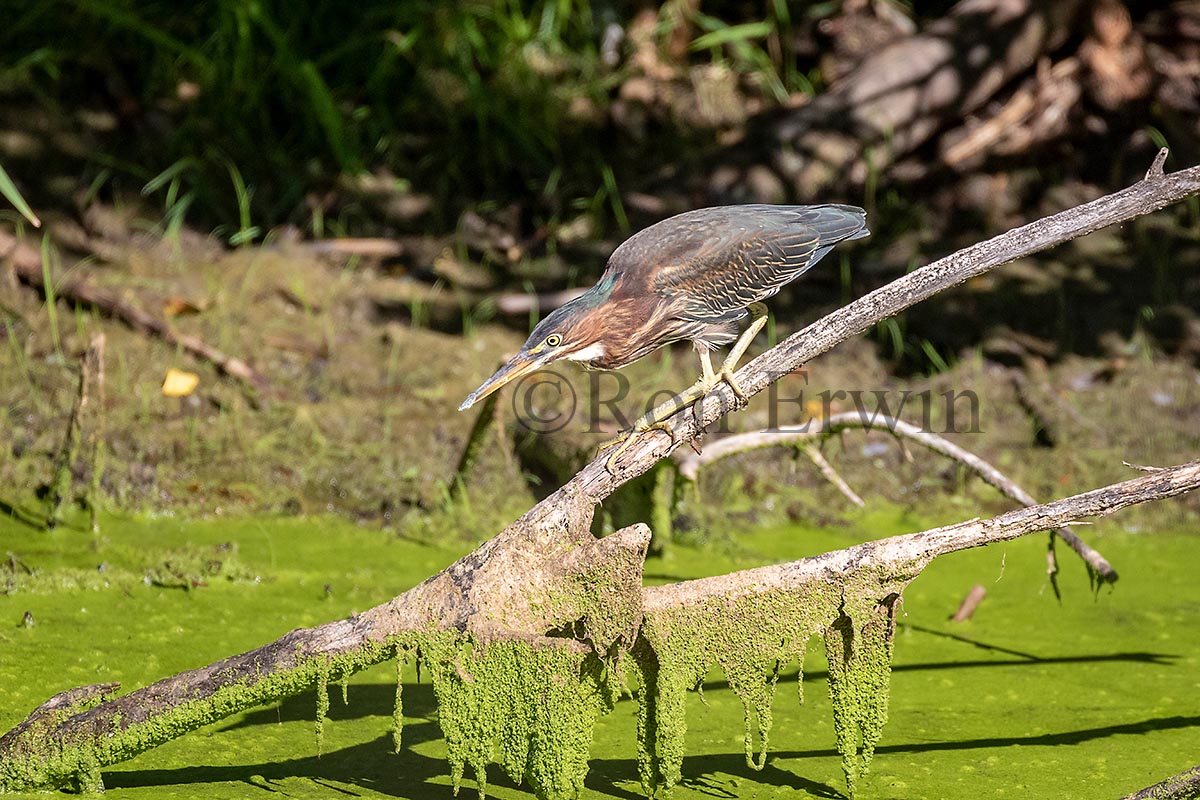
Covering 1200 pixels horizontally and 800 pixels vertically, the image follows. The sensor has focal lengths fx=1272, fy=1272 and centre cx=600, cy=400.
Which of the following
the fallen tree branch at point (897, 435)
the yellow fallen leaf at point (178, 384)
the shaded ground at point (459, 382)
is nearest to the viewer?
the fallen tree branch at point (897, 435)

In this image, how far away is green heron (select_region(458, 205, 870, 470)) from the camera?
2.77m

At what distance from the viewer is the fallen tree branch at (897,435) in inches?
132

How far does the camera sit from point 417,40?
20.6 ft

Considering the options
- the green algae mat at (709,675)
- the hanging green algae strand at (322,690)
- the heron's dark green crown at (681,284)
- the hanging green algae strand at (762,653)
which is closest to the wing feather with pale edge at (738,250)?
the heron's dark green crown at (681,284)

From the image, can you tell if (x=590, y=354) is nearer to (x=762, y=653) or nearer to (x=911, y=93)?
(x=762, y=653)

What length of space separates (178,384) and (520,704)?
8.86 ft

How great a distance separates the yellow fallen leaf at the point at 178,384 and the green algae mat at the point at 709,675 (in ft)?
2.30

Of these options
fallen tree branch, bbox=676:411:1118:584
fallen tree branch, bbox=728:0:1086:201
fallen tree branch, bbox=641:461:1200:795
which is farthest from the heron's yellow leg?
fallen tree branch, bbox=728:0:1086:201

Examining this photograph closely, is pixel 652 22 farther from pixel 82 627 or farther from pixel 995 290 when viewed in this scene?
pixel 82 627

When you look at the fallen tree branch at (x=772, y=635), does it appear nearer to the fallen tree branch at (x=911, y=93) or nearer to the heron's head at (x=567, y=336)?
the heron's head at (x=567, y=336)

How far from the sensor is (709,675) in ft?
11.2

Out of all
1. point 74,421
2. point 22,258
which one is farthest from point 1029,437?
point 22,258

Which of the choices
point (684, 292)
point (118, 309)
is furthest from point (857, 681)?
point (118, 309)

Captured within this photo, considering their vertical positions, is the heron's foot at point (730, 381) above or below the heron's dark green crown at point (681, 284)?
below
